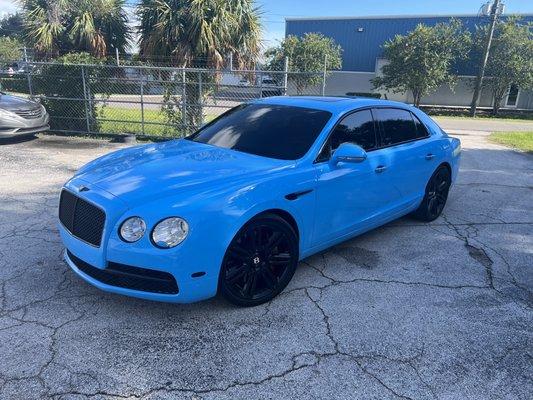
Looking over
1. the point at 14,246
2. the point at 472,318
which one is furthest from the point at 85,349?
the point at 472,318

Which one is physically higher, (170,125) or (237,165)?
(237,165)

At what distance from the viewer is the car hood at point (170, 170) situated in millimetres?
3053

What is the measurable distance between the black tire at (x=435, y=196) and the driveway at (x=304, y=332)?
2.21ft

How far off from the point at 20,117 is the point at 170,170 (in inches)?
320

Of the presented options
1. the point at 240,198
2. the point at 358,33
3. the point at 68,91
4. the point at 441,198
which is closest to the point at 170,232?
the point at 240,198

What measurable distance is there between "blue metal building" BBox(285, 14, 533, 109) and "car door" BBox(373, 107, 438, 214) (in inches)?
1167

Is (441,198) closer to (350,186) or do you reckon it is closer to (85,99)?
(350,186)

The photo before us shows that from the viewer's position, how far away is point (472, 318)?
335 cm

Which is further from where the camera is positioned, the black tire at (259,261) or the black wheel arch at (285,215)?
the black wheel arch at (285,215)

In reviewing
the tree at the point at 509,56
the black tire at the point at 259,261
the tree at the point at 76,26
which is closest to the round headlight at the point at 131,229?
the black tire at the point at 259,261

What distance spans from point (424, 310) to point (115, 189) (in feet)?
8.46

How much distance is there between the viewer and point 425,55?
2502cm

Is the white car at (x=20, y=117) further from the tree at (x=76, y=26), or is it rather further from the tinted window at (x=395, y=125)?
the tinted window at (x=395, y=125)

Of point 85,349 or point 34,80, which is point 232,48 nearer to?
point 34,80
